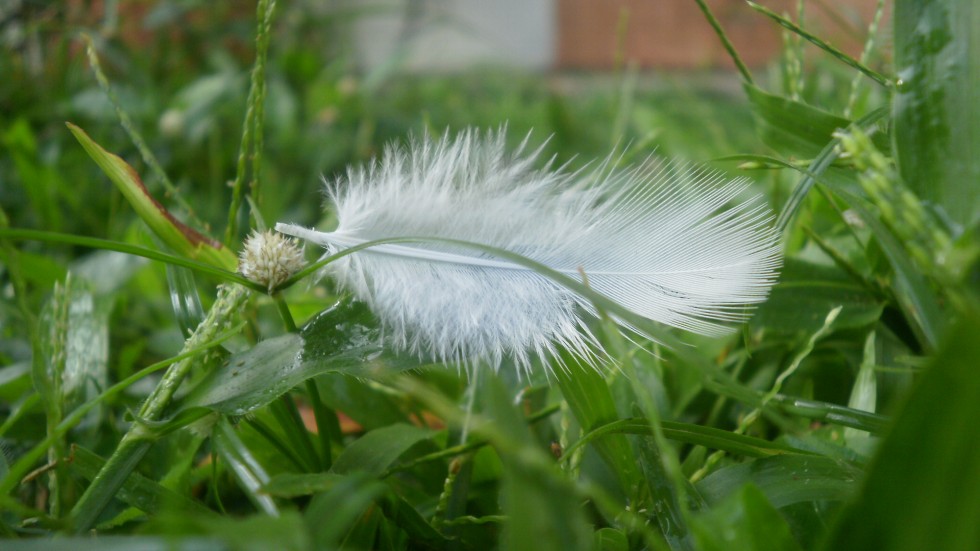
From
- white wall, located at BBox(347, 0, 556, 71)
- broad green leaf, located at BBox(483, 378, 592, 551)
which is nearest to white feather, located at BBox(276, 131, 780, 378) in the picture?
A: broad green leaf, located at BBox(483, 378, 592, 551)

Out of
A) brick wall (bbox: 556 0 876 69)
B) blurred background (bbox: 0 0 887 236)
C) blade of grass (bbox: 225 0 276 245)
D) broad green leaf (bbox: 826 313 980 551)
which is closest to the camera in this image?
broad green leaf (bbox: 826 313 980 551)

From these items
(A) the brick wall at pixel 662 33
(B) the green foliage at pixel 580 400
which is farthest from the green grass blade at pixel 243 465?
(A) the brick wall at pixel 662 33

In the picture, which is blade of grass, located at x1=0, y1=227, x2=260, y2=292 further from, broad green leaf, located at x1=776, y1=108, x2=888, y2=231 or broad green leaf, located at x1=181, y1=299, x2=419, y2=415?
broad green leaf, located at x1=776, y1=108, x2=888, y2=231

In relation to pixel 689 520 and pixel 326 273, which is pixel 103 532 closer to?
pixel 326 273

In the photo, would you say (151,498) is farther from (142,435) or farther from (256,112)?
(256,112)

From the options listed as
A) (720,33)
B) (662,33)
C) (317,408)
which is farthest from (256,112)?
(662,33)

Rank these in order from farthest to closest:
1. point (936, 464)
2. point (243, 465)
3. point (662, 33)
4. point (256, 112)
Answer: point (662, 33) < point (256, 112) < point (243, 465) < point (936, 464)

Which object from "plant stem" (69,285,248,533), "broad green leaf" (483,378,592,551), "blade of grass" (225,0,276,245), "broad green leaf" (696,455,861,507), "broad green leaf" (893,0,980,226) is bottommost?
"broad green leaf" (696,455,861,507)
